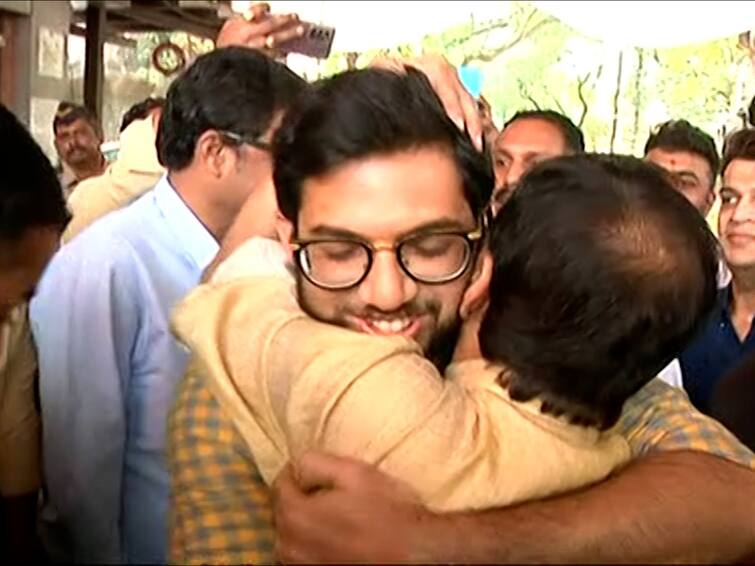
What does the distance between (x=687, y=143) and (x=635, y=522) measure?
317cm

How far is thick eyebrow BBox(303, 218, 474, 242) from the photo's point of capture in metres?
1.12

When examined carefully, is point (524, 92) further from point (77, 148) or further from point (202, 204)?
point (202, 204)

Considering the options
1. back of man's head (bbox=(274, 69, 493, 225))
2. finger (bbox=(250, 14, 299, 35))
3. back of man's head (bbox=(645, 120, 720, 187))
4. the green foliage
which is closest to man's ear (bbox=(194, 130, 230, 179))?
finger (bbox=(250, 14, 299, 35))

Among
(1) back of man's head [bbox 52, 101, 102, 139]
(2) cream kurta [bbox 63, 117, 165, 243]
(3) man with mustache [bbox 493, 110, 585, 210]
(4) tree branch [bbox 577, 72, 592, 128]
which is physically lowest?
(1) back of man's head [bbox 52, 101, 102, 139]

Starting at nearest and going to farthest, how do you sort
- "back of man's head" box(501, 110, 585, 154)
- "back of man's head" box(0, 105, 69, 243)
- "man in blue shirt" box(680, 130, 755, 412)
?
"back of man's head" box(0, 105, 69, 243) < "man in blue shirt" box(680, 130, 755, 412) < "back of man's head" box(501, 110, 585, 154)

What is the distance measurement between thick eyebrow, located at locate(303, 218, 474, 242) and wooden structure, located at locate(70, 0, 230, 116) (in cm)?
581

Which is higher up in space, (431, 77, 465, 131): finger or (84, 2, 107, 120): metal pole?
(431, 77, 465, 131): finger

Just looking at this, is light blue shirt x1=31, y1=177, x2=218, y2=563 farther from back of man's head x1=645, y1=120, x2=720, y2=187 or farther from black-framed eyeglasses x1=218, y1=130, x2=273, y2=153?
back of man's head x1=645, y1=120, x2=720, y2=187

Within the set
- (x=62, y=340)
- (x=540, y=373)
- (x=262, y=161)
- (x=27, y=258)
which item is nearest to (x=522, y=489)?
(x=540, y=373)

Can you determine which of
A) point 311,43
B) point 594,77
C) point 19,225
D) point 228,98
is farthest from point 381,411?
point 594,77

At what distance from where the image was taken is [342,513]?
892 millimetres

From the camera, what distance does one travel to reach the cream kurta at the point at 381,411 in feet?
3.07

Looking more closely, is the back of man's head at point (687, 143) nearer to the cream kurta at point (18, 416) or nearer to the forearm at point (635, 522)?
the cream kurta at point (18, 416)

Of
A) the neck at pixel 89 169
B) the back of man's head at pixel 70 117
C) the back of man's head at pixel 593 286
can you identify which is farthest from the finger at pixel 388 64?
the back of man's head at pixel 70 117
